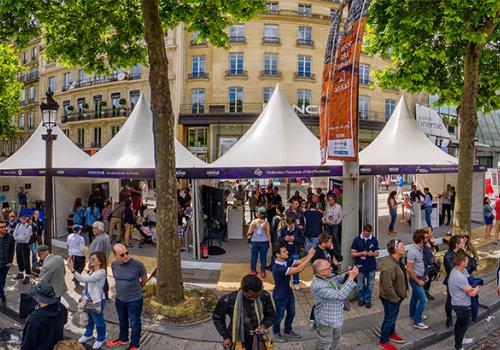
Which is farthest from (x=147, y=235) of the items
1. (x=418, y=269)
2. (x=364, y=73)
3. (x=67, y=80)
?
(x=67, y=80)

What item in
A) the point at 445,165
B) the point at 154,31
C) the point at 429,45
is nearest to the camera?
the point at 154,31

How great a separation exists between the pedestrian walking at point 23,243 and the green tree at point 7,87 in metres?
17.8

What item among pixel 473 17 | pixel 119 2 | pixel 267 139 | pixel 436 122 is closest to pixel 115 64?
pixel 119 2

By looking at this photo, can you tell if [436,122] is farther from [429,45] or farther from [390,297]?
[390,297]

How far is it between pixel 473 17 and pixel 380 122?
2633 centimetres

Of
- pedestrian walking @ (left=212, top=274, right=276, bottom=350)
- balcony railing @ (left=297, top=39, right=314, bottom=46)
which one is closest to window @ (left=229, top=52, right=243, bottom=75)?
balcony railing @ (left=297, top=39, right=314, bottom=46)

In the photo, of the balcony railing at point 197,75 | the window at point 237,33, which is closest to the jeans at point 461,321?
the balcony railing at point 197,75

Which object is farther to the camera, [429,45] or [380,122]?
[380,122]

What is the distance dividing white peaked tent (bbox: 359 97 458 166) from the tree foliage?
211 centimetres

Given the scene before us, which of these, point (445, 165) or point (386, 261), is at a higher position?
point (445, 165)

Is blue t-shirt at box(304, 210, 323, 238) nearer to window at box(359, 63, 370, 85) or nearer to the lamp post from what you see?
the lamp post

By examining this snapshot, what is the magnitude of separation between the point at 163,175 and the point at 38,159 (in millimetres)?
9834

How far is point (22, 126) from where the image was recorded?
45562 millimetres

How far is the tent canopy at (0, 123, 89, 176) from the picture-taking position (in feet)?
41.5
